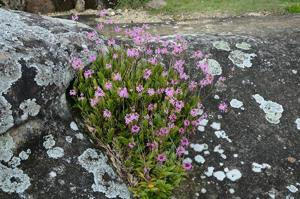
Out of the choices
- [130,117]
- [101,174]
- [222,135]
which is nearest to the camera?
[101,174]

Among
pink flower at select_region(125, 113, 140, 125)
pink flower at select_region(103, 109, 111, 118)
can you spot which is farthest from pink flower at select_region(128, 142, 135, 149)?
pink flower at select_region(103, 109, 111, 118)

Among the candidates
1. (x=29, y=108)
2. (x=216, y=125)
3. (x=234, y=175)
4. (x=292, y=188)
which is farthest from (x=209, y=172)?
(x=29, y=108)

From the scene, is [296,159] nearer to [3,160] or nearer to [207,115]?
[207,115]

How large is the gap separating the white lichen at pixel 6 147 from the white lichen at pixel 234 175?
1.89 metres

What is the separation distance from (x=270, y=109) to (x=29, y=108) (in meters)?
2.39

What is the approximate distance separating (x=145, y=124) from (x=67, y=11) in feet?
32.4

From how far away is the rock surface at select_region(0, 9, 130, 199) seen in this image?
4004mm

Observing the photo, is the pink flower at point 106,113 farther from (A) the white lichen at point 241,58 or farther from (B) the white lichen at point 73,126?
(A) the white lichen at point 241,58

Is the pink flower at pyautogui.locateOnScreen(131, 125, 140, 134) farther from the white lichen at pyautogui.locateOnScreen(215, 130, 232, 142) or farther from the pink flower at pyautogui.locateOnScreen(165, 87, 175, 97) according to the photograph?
the white lichen at pyautogui.locateOnScreen(215, 130, 232, 142)

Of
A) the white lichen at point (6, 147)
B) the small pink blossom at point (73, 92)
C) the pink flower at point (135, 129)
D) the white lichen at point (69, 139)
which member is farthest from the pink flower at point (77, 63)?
the white lichen at point (6, 147)

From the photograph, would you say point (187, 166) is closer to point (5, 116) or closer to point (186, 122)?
point (186, 122)

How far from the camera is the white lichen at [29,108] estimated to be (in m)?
4.17

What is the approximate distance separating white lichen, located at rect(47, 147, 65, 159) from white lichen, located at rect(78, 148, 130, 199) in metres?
0.16

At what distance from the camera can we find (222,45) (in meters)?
5.68
